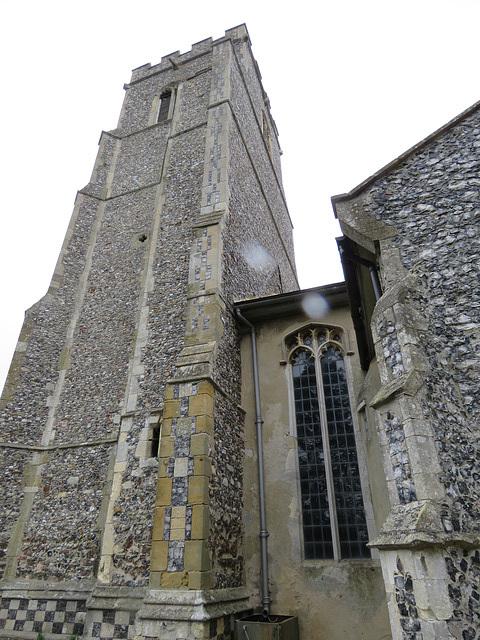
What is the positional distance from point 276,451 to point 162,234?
250 inches

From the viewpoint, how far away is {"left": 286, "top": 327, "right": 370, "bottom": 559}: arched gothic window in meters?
7.45

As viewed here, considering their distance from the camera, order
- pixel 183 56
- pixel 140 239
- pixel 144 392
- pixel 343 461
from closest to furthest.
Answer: pixel 343 461 → pixel 144 392 → pixel 140 239 → pixel 183 56

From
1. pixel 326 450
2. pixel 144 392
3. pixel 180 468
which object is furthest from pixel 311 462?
pixel 144 392

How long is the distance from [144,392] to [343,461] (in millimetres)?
4076

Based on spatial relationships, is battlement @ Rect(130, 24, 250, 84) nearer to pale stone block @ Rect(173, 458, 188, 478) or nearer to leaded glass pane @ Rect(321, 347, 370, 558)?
leaded glass pane @ Rect(321, 347, 370, 558)

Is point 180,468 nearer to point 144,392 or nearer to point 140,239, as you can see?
point 144,392

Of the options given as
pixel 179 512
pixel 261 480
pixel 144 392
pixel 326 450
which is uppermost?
pixel 144 392

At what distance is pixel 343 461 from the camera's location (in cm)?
796

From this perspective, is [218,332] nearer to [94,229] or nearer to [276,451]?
[276,451]

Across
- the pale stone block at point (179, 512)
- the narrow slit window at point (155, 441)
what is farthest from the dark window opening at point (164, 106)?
the pale stone block at point (179, 512)

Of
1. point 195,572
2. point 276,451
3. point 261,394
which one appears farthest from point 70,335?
point 195,572

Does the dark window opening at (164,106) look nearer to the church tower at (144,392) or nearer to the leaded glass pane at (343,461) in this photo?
the church tower at (144,392)

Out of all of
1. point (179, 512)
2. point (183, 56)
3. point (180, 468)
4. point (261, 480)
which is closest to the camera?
point (179, 512)

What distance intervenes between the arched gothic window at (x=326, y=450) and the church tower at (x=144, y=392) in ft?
4.09
